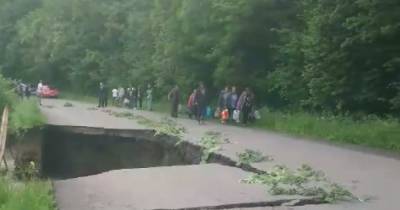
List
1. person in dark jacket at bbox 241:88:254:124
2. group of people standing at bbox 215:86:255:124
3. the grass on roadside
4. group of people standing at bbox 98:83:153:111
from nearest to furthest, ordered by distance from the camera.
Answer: the grass on roadside < person in dark jacket at bbox 241:88:254:124 < group of people standing at bbox 215:86:255:124 < group of people standing at bbox 98:83:153:111

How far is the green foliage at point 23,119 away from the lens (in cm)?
2133

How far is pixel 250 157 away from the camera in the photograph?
579 inches

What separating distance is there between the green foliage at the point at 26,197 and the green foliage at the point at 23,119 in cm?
1167

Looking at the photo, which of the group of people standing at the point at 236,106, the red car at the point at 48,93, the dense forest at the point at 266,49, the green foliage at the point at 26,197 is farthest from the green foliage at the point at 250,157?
the red car at the point at 48,93

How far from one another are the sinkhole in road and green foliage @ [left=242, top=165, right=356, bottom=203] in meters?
7.93

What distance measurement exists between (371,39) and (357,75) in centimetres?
216

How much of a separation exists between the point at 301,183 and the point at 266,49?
17.8 meters

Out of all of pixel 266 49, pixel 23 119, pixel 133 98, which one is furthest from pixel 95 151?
pixel 133 98

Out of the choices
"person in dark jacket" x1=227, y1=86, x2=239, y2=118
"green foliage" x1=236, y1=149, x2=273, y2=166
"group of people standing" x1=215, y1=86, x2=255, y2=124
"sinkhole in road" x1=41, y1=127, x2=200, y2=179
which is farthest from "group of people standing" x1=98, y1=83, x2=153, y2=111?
"green foliage" x1=236, y1=149, x2=273, y2=166

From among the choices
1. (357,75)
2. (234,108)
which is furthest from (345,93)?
(234,108)

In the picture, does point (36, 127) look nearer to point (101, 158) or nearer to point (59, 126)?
point (59, 126)

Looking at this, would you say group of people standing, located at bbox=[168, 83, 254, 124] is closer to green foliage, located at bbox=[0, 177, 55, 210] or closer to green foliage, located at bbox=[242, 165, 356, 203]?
green foliage, located at bbox=[242, 165, 356, 203]

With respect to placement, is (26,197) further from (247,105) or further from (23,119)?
(247,105)

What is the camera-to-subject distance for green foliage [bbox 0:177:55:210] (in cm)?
858
